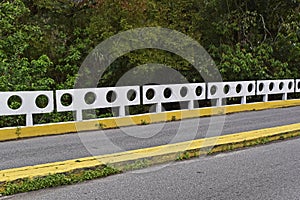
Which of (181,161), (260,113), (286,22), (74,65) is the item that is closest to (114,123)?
(181,161)

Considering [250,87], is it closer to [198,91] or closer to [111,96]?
[198,91]

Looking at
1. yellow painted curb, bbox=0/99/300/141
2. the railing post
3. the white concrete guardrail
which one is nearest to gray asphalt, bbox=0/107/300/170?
yellow painted curb, bbox=0/99/300/141

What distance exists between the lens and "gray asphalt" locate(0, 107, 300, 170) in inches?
275

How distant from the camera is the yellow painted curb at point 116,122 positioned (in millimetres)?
8602

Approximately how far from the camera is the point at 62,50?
1686 centimetres

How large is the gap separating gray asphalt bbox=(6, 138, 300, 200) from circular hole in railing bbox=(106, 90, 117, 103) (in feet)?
13.1

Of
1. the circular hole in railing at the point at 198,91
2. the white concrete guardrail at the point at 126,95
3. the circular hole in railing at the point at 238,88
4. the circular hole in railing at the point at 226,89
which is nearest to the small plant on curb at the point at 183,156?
the white concrete guardrail at the point at 126,95

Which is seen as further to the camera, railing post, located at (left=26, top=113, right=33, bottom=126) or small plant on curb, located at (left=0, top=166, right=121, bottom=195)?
railing post, located at (left=26, top=113, right=33, bottom=126)

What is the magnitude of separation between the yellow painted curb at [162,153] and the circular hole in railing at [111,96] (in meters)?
3.14

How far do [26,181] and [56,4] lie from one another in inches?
524

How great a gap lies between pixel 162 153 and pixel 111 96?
404cm

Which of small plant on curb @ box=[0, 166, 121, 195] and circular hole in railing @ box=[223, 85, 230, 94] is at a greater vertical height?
circular hole in railing @ box=[223, 85, 230, 94]

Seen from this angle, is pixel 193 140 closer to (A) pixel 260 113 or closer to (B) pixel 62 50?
(A) pixel 260 113

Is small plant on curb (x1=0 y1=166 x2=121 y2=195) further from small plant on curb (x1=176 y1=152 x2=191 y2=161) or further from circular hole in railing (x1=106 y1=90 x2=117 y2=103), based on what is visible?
circular hole in railing (x1=106 y1=90 x2=117 y2=103)
